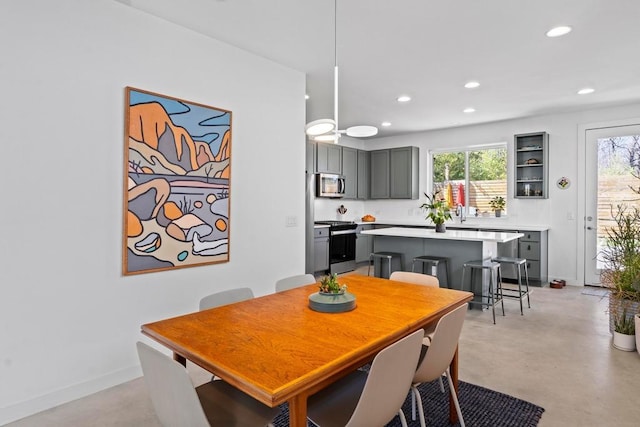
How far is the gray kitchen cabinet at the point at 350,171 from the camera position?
7.12 metres

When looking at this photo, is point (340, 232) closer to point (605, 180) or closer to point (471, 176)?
point (471, 176)

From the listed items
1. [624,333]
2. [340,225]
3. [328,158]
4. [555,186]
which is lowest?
[624,333]

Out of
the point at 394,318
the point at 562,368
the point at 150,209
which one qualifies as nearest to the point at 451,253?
the point at 562,368

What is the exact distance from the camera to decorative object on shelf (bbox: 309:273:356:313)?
186cm

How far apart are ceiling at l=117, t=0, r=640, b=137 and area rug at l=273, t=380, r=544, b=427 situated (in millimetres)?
2647

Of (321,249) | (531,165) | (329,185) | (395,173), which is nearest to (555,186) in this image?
(531,165)

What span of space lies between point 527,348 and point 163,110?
3583 mm

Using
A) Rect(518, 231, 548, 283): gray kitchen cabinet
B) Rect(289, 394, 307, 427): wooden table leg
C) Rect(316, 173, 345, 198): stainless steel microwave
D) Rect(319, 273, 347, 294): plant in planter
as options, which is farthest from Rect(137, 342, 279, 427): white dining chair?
Rect(518, 231, 548, 283): gray kitchen cabinet

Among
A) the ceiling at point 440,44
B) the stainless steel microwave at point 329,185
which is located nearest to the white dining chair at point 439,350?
the ceiling at point 440,44

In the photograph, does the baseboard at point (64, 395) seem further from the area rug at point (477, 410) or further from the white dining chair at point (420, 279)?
the white dining chair at point (420, 279)

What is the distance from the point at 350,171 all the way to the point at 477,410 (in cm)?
541

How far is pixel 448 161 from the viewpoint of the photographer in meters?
7.04

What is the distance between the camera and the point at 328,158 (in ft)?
22.1

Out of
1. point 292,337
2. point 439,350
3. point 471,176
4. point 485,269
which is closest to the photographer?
point 292,337
